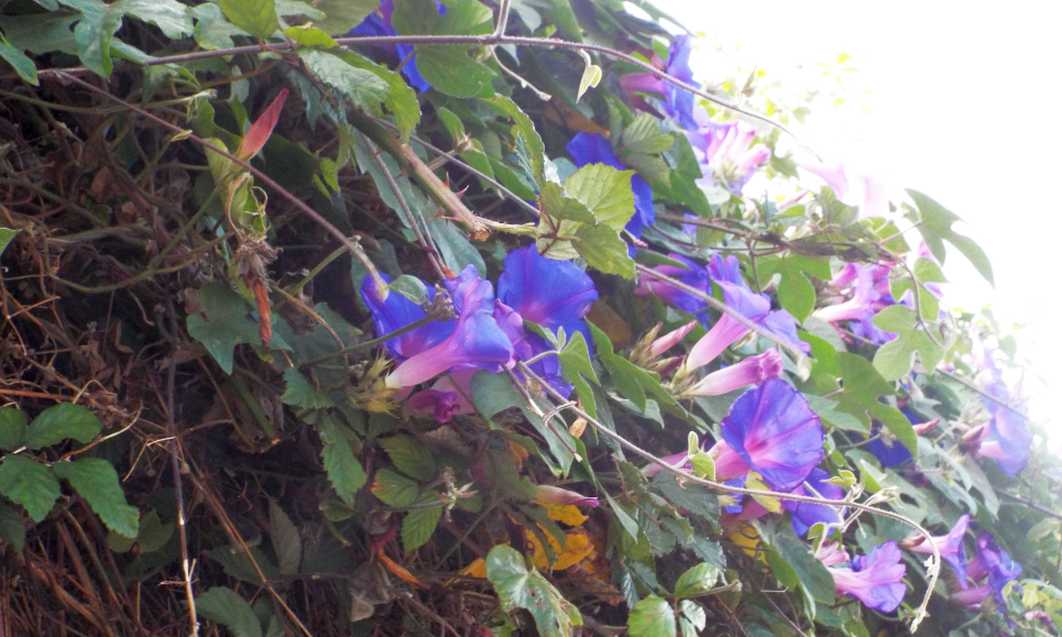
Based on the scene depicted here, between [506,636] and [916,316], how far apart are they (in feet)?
1.80

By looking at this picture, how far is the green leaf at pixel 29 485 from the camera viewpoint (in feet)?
1.65

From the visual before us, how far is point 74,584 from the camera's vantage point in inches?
22.0

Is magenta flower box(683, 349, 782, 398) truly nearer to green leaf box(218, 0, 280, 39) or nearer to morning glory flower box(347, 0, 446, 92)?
morning glory flower box(347, 0, 446, 92)

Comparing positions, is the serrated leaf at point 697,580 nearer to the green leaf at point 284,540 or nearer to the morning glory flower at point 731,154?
the green leaf at point 284,540

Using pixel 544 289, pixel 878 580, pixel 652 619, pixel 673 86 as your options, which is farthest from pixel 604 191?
pixel 878 580

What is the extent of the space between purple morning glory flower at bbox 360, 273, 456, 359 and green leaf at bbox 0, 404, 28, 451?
22 cm

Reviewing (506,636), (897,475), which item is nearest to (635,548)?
(506,636)

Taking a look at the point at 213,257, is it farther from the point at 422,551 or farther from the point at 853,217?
the point at 853,217

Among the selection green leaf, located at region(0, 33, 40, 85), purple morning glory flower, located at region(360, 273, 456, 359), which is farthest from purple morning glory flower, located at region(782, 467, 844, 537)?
green leaf, located at region(0, 33, 40, 85)

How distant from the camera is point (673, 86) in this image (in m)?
1.03

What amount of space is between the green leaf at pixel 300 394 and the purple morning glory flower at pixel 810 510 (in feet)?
1.70

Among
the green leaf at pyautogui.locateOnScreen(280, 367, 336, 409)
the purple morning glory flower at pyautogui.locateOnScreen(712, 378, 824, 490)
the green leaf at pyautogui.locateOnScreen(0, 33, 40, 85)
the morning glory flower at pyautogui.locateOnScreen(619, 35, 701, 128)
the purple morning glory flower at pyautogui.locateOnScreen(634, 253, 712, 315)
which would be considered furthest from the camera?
the morning glory flower at pyautogui.locateOnScreen(619, 35, 701, 128)

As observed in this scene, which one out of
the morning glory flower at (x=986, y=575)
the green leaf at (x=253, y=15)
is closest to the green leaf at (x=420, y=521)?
the green leaf at (x=253, y=15)

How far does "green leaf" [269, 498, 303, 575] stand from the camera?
2.08ft
